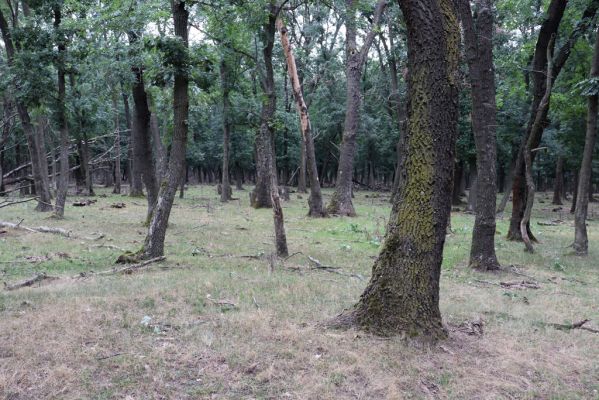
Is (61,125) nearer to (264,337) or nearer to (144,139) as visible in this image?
(144,139)

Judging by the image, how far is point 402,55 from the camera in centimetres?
2695

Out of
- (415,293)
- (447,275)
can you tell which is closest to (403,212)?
(415,293)

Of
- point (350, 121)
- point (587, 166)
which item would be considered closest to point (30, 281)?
point (587, 166)

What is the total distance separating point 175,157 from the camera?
361 inches

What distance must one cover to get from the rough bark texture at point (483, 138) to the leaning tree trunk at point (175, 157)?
539 centimetres

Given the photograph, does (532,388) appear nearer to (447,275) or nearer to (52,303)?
(447,275)

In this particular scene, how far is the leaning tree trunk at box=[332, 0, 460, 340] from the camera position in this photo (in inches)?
189

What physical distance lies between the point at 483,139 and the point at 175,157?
5925mm

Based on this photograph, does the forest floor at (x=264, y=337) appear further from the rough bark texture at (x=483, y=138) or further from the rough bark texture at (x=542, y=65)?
the rough bark texture at (x=542, y=65)

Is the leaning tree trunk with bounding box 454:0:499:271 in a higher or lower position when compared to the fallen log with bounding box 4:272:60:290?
higher

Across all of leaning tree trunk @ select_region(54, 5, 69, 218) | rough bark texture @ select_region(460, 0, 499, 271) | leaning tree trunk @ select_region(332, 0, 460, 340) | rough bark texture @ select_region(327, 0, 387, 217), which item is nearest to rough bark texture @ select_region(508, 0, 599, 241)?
rough bark texture @ select_region(460, 0, 499, 271)

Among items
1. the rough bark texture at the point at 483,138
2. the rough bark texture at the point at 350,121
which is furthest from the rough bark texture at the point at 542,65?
the rough bark texture at the point at 350,121

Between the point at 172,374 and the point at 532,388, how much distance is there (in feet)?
10.3

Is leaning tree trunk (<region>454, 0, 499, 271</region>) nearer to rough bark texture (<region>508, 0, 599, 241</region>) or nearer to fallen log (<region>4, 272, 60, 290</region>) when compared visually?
rough bark texture (<region>508, 0, 599, 241</region>)
